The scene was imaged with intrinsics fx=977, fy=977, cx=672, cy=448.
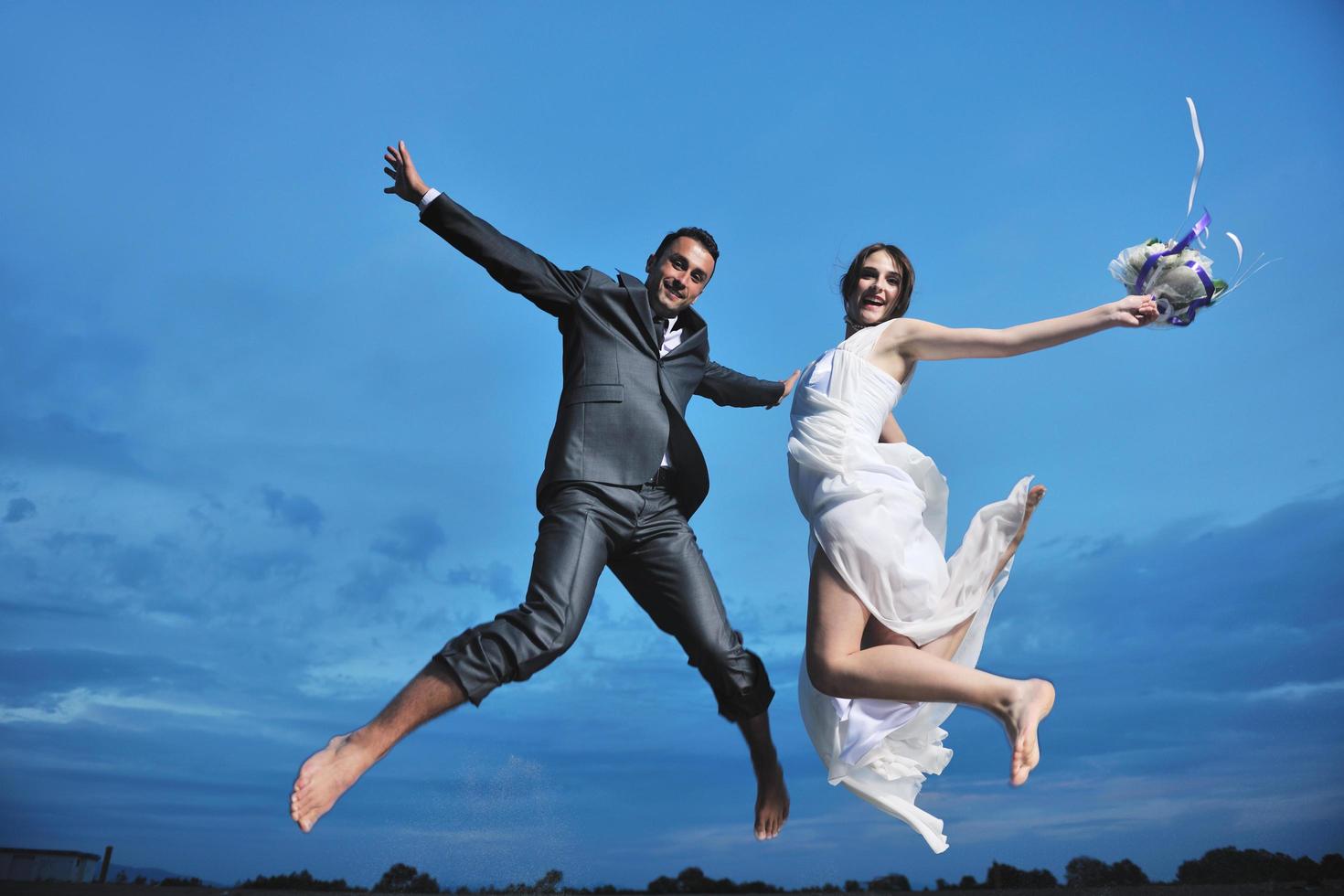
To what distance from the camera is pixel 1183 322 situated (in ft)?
12.1

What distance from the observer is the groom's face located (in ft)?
13.7

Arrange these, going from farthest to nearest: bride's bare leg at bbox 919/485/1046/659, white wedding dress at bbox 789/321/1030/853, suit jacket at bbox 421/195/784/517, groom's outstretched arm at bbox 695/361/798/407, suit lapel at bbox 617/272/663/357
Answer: groom's outstretched arm at bbox 695/361/798/407 < suit lapel at bbox 617/272/663/357 < suit jacket at bbox 421/195/784/517 < bride's bare leg at bbox 919/485/1046/659 < white wedding dress at bbox 789/321/1030/853

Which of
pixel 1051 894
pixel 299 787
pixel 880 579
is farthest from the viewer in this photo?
pixel 1051 894

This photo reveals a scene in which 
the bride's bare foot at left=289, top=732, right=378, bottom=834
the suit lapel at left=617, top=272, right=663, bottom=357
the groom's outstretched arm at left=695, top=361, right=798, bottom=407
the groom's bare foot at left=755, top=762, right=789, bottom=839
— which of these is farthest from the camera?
the groom's outstretched arm at left=695, top=361, right=798, bottom=407

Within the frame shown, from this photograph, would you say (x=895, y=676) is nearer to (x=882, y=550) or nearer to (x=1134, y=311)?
(x=882, y=550)

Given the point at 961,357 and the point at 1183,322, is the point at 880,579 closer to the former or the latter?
the point at 961,357

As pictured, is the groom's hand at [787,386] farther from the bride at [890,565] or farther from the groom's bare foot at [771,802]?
the groom's bare foot at [771,802]

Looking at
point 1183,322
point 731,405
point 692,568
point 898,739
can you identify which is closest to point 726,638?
point 692,568

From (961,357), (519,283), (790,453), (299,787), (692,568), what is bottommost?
(299,787)

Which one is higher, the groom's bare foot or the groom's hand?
the groom's hand

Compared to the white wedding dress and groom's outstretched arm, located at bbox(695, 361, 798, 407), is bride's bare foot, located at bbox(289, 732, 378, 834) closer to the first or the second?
the white wedding dress

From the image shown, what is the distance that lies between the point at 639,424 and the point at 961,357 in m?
1.29

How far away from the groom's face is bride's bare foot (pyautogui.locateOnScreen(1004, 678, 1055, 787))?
2.07 meters

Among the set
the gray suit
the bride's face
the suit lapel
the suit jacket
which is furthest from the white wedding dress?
the suit lapel
